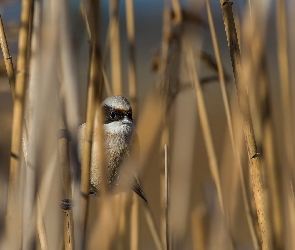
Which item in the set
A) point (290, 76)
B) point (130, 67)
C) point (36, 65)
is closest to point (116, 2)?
point (130, 67)

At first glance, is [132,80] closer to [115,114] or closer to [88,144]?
[115,114]

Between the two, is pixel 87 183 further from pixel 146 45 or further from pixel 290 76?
pixel 146 45

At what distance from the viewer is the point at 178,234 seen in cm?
156

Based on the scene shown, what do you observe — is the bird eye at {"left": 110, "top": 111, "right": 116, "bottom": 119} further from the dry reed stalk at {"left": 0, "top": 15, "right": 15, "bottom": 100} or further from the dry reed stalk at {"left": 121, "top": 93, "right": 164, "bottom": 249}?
the dry reed stalk at {"left": 0, "top": 15, "right": 15, "bottom": 100}

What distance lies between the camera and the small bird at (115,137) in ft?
5.95

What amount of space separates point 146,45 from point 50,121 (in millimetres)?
5671

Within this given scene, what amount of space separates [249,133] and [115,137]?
31.2 inches

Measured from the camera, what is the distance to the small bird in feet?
5.95

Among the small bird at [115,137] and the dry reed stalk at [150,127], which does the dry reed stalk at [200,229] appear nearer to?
the dry reed stalk at [150,127]

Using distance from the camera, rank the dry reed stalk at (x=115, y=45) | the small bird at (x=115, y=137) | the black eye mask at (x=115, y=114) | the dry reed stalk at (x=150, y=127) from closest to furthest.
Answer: the dry reed stalk at (x=150, y=127) → the dry reed stalk at (x=115, y=45) → the small bird at (x=115, y=137) → the black eye mask at (x=115, y=114)

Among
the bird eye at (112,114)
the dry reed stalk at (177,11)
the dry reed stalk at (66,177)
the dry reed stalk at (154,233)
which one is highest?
the dry reed stalk at (177,11)

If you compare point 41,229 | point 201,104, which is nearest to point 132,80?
point 201,104

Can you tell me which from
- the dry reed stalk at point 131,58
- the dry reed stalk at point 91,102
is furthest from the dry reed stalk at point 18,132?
the dry reed stalk at point 131,58

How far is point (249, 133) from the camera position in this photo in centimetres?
123
